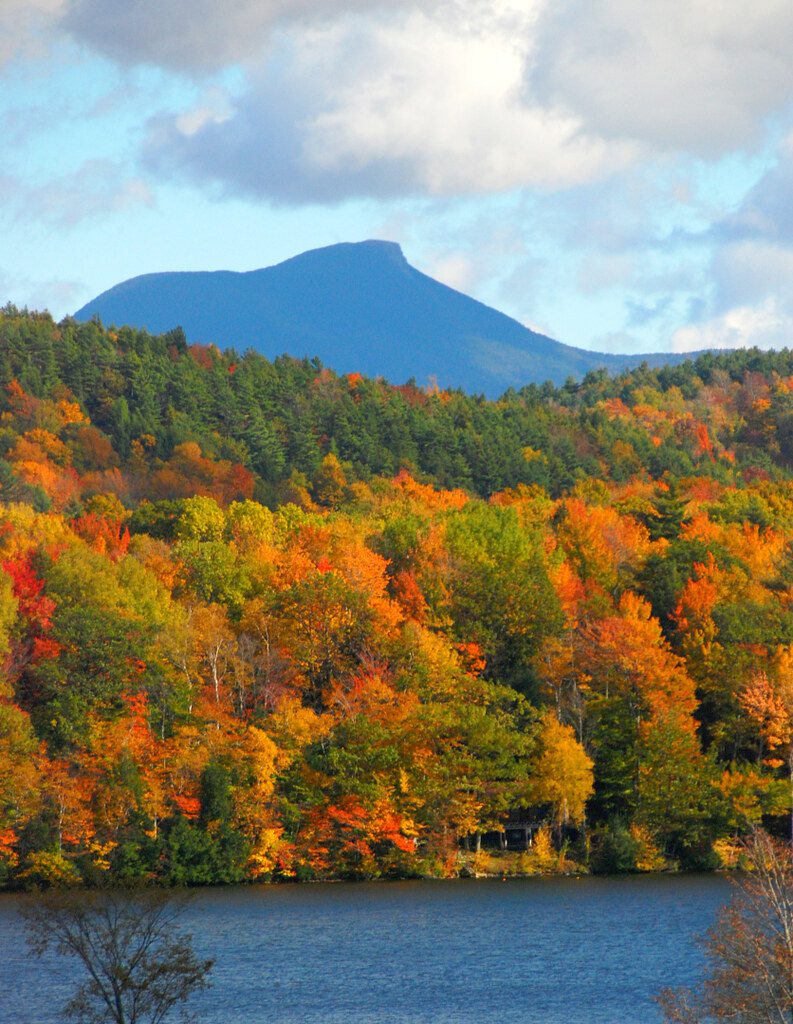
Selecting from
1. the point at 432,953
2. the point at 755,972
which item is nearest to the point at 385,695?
the point at 432,953

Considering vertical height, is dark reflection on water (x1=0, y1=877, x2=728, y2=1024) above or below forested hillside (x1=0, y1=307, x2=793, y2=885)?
below

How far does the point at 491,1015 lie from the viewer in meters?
36.1

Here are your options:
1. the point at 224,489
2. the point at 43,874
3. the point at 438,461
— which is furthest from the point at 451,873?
the point at 438,461

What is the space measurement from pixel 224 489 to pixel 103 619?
50.9 m

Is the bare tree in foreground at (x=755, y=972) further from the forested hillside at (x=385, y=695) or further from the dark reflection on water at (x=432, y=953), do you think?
the forested hillside at (x=385, y=695)

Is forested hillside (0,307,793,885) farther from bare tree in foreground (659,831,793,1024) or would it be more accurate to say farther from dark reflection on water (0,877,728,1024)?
bare tree in foreground (659,831,793,1024)

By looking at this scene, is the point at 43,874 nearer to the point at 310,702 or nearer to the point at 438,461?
the point at 310,702

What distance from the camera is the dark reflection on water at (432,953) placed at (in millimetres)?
36625

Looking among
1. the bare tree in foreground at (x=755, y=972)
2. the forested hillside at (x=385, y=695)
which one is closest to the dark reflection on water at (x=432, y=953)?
the forested hillside at (x=385, y=695)

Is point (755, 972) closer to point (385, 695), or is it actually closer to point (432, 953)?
point (432, 953)

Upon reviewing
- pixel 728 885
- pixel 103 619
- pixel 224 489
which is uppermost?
pixel 224 489

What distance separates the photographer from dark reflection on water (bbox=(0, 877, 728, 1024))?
3662 cm

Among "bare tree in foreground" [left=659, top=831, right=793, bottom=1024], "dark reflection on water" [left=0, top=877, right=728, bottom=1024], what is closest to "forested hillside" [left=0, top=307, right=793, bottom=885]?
"dark reflection on water" [left=0, top=877, right=728, bottom=1024]

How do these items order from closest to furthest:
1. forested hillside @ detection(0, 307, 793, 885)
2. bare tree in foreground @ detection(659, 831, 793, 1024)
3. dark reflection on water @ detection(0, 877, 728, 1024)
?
bare tree in foreground @ detection(659, 831, 793, 1024) < dark reflection on water @ detection(0, 877, 728, 1024) < forested hillside @ detection(0, 307, 793, 885)
